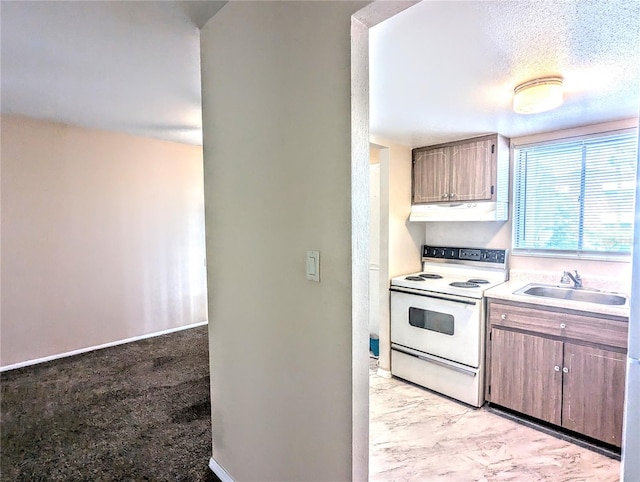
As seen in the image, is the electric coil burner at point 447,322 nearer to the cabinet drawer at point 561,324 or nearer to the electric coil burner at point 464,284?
the electric coil burner at point 464,284

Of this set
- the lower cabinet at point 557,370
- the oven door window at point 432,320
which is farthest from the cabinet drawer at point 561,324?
the oven door window at point 432,320

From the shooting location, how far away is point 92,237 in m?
3.66

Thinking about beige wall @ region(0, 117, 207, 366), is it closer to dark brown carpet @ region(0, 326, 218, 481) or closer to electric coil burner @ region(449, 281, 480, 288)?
dark brown carpet @ region(0, 326, 218, 481)

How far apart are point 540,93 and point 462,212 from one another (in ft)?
4.45

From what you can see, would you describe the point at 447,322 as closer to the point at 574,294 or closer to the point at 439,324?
the point at 439,324

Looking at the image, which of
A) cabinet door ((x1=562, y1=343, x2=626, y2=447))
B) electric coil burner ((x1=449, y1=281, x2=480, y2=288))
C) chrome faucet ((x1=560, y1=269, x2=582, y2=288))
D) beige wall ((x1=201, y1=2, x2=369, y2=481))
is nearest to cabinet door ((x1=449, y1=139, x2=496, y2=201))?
electric coil burner ((x1=449, y1=281, x2=480, y2=288))

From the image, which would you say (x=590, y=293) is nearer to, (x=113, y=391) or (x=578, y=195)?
(x=578, y=195)

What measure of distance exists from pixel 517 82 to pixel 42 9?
2439 millimetres

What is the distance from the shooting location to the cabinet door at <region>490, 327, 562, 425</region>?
7.66 ft

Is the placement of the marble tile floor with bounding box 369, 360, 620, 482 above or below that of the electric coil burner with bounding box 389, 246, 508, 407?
below

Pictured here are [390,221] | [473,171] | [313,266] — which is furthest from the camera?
[390,221]

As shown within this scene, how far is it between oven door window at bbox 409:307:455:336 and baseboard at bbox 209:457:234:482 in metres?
1.89

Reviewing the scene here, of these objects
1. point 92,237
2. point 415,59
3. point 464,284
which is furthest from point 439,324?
point 92,237

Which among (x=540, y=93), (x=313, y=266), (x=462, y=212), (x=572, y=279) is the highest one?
(x=540, y=93)
